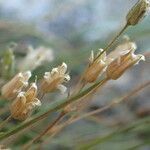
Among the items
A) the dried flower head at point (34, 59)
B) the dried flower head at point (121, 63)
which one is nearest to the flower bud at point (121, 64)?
the dried flower head at point (121, 63)

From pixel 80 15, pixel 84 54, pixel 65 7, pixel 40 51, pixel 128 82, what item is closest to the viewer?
pixel 40 51

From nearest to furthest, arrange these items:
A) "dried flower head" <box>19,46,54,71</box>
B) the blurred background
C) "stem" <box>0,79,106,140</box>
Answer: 1. "stem" <box>0,79,106,140</box>
2. "dried flower head" <box>19,46,54,71</box>
3. the blurred background

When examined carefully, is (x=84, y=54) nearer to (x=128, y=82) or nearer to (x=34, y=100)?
(x=34, y=100)

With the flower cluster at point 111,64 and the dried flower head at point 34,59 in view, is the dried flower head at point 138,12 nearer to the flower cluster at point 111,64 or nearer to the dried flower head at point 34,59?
the flower cluster at point 111,64

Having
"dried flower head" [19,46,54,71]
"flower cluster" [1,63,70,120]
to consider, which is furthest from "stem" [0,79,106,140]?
"dried flower head" [19,46,54,71]

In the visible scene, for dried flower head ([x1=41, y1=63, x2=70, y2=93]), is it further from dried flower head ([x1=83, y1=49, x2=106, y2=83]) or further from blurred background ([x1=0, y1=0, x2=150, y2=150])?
blurred background ([x1=0, y1=0, x2=150, y2=150])

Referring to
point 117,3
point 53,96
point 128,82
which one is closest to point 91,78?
point 53,96
